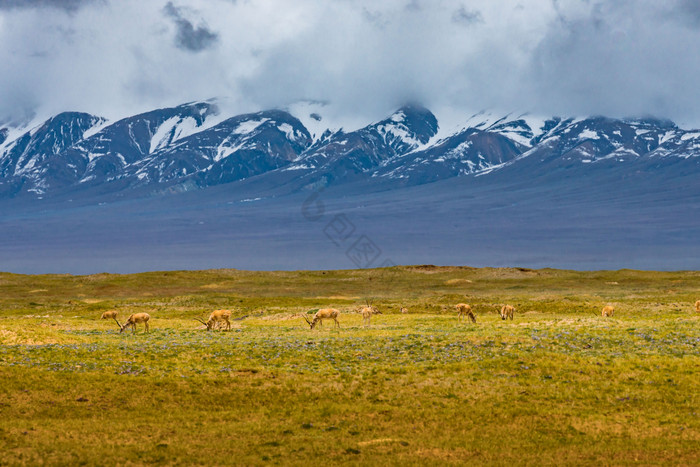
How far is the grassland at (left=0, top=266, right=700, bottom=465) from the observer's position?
24359mm

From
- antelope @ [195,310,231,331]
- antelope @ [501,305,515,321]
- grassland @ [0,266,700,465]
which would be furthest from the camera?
antelope @ [501,305,515,321]

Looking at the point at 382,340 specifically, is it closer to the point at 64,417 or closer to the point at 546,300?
the point at 64,417

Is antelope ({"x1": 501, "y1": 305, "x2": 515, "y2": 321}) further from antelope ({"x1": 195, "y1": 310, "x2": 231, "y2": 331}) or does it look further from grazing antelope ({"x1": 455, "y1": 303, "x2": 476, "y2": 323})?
antelope ({"x1": 195, "y1": 310, "x2": 231, "y2": 331})

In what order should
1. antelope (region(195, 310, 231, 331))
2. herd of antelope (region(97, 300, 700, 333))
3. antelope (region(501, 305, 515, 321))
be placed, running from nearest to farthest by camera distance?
1. herd of antelope (region(97, 300, 700, 333))
2. antelope (region(195, 310, 231, 331))
3. antelope (region(501, 305, 515, 321))

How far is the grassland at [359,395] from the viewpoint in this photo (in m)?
24.4

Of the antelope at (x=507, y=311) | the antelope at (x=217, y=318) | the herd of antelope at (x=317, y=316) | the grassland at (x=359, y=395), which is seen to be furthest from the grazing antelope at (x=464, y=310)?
the antelope at (x=217, y=318)

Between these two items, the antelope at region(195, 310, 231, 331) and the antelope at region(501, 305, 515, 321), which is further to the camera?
the antelope at region(501, 305, 515, 321)

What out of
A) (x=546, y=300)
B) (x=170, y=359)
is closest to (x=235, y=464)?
(x=170, y=359)

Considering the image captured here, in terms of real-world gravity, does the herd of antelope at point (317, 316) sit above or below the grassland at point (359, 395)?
above

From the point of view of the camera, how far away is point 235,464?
23.0 meters

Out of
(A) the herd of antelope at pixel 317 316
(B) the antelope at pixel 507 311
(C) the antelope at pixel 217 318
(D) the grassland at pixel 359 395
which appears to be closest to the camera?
(D) the grassland at pixel 359 395

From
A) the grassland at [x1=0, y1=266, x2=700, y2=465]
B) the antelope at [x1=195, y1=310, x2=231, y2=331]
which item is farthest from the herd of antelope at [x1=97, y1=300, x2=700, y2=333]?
the grassland at [x1=0, y1=266, x2=700, y2=465]

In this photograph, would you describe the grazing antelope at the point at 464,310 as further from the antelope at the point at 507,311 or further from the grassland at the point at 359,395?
the grassland at the point at 359,395

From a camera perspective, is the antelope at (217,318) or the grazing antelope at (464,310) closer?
the antelope at (217,318)
